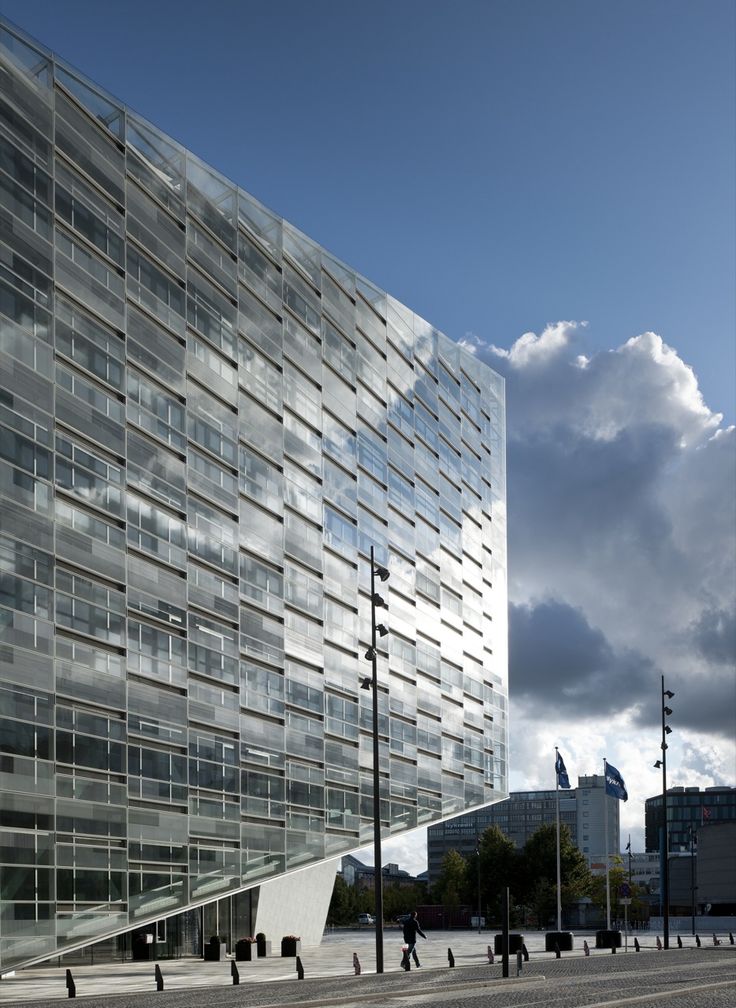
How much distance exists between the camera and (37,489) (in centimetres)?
4775

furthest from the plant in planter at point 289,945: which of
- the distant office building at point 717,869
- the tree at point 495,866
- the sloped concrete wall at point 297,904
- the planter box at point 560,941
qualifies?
the distant office building at point 717,869

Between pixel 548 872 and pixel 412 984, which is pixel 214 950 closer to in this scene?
pixel 412 984

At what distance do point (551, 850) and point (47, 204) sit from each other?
110850 mm

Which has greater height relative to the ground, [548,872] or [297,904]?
[297,904]

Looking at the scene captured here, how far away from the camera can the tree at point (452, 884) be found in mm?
182000

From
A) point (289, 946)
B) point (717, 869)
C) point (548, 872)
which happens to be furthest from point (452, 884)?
point (289, 946)

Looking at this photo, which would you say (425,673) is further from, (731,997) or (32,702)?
(731,997)

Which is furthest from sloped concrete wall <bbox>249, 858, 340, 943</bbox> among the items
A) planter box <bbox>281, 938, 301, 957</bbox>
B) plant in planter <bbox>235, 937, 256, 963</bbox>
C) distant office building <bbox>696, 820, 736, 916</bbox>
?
distant office building <bbox>696, 820, 736, 916</bbox>

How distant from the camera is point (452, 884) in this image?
603ft

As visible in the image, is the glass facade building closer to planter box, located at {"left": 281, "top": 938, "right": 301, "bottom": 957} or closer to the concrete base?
planter box, located at {"left": 281, "top": 938, "right": 301, "bottom": 957}

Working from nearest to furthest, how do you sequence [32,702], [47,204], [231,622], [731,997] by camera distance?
[731,997] → [32,702] → [47,204] → [231,622]

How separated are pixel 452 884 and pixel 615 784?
396 ft

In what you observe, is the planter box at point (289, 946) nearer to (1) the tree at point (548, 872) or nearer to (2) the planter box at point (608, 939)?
(2) the planter box at point (608, 939)

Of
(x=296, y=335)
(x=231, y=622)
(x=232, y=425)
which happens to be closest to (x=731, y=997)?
(x=231, y=622)
